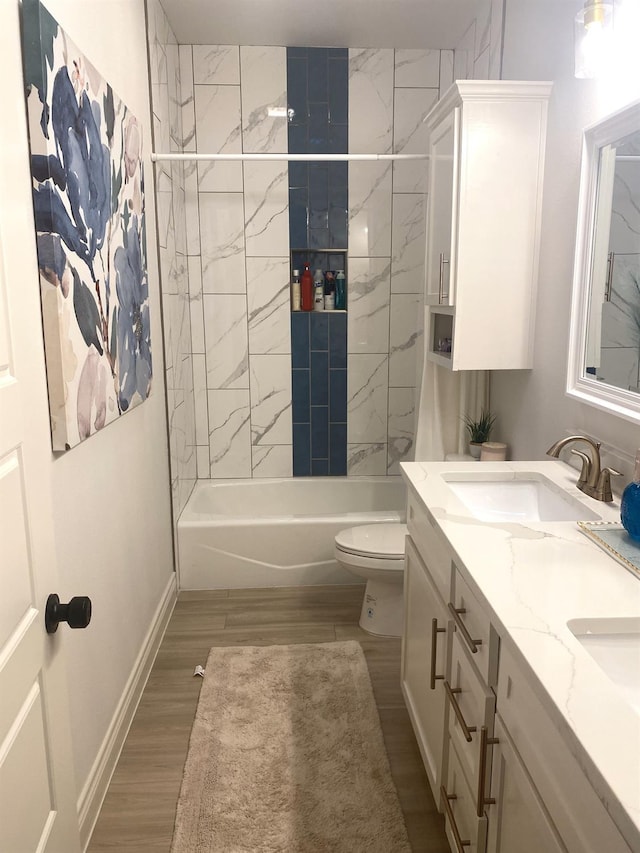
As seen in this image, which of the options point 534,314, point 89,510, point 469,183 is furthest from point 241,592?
point 469,183

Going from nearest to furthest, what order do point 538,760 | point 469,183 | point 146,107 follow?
point 538,760, point 469,183, point 146,107

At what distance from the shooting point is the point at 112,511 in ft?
7.16

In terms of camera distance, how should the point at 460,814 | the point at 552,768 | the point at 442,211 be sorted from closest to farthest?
1. the point at 552,768
2. the point at 460,814
3. the point at 442,211

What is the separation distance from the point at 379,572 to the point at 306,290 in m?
1.73

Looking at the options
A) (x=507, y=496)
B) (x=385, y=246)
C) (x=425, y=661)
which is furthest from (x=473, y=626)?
(x=385, y=246)

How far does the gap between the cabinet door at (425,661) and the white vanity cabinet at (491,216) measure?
887 millimetres

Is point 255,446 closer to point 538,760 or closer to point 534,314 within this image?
point 534,314

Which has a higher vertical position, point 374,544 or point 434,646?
point 434,646

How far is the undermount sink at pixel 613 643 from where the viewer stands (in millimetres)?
1107

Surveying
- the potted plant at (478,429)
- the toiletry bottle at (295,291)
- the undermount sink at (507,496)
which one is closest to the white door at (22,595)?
the undermount sink at (507,496)

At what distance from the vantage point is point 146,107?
108 inches

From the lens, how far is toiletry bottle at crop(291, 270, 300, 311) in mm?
3816

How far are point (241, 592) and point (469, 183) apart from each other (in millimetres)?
2171

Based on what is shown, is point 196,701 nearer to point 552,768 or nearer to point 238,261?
point 552,768
